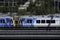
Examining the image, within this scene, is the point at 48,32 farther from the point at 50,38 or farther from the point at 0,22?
the point at 0,22

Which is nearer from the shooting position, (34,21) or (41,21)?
(34,21)

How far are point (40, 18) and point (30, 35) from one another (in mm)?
13476

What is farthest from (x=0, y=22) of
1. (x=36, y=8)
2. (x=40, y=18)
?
(x=36, y=8)

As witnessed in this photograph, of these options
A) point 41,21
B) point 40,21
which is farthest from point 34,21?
point 41,21

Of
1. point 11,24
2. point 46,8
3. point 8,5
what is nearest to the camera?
point 11,24

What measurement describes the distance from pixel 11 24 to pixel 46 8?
42.5 ft

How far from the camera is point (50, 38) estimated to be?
20172 mm

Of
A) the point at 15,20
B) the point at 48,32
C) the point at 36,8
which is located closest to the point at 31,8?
the point at 36,8

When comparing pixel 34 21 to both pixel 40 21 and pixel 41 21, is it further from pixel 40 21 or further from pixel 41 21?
pixel 41 21

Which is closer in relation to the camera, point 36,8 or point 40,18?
point 40,18

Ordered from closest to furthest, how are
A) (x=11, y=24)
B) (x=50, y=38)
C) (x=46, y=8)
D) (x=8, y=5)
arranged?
(x=50, y=38), (x=11, y=24), (x=46, y=8), (x=8, y=5)

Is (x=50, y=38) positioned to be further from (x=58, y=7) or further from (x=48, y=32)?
(x=58, y=7)

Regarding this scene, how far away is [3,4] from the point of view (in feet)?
197

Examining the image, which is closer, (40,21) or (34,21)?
(34,21)
